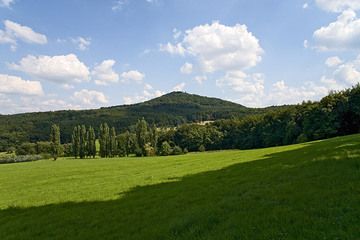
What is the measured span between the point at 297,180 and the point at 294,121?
303ft

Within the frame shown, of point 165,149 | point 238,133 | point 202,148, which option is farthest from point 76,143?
point 238,133

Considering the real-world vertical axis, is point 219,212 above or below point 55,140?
below

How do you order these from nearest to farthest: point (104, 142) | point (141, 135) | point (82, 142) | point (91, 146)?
point (82, 142)
point (141, 135)
point (91, 146)
point (104, 142)

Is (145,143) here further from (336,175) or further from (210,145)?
(336,175)

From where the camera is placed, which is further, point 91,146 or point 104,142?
point 104,142

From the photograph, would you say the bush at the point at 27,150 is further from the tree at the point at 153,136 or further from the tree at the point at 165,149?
the tree at the point at 165,149

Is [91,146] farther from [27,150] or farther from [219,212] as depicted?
[219,212]

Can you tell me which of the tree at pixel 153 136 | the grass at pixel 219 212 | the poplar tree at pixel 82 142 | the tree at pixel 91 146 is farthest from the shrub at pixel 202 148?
the grass at pixel 219 212

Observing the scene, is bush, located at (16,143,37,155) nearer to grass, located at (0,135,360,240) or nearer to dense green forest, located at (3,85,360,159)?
dense green forest, located at (3,85,360,159)

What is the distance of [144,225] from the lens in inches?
487

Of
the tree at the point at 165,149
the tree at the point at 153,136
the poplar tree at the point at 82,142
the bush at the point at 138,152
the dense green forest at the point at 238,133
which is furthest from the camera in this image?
the tree at the point at 153,136

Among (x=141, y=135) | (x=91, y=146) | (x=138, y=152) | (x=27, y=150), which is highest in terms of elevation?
(x=141, y=135)

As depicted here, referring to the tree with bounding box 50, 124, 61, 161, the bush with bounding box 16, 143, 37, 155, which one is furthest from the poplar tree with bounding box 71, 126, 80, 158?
the bush with bounding box 16, 143, 37, 155

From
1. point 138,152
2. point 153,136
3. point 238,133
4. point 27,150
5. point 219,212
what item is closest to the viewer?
point 219,212
